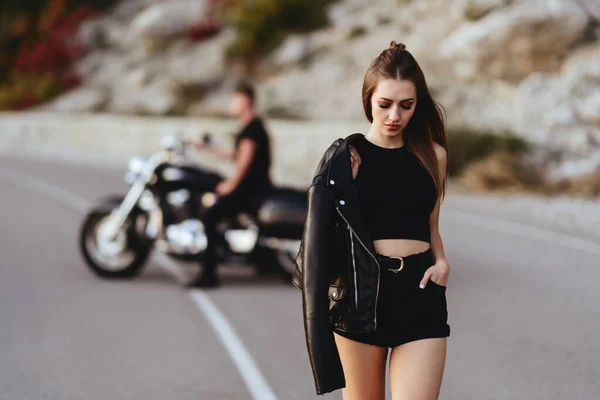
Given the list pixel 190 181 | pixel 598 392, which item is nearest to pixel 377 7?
pixel 190 181

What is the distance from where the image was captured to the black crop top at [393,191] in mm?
3973

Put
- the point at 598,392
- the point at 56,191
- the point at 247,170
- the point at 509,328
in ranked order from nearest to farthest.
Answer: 1. the point at 598,392
2. the point at 509,328
3. the point at 247,170
4. the point at 56,191

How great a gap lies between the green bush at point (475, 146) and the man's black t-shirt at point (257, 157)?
1241 cm

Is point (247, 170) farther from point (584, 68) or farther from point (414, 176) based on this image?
point (584, 68)

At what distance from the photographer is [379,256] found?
3.92 metres

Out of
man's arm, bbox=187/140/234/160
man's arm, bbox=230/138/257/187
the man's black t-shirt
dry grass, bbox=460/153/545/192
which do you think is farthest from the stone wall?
man's arm, bbox=187/140/234/160

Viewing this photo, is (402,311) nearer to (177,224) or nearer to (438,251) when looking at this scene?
(438,251)

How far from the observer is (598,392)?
695 cm

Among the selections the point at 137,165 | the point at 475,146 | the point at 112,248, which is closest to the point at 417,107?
the point at 137,165

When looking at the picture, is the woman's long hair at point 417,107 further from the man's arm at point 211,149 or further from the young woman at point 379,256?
the man's arm at point 211,149

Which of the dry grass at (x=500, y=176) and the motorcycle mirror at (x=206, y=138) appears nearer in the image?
the motorcycle mirror at (x=206, y=138)

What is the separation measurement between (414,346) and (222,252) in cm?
717

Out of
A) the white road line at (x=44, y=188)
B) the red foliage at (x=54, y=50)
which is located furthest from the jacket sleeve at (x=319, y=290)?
the red foliage at (x=54, y=50)

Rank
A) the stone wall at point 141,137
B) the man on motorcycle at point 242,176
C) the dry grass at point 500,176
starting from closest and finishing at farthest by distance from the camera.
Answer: the man on motorcycle at point 242,176
the dry grass at point 500,176
the stone wall at point 141,137
